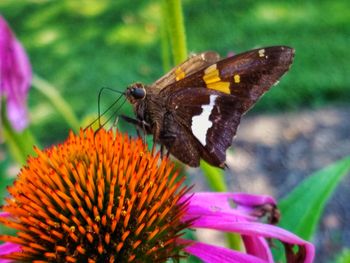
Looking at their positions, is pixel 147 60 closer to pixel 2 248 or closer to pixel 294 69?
pixel 294 69

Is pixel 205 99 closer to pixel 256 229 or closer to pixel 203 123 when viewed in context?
pixel 203 123

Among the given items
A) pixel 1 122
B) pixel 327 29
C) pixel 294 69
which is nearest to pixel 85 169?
pixel 1 122

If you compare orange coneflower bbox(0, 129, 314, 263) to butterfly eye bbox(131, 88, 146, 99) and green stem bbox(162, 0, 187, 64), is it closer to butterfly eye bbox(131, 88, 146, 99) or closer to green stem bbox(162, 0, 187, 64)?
butterfly eye bbox(131, 88, 146, 99)

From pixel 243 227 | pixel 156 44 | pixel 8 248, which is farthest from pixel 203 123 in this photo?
pixel 156 44

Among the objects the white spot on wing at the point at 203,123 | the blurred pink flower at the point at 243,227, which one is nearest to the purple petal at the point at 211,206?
the blurred pink flower at the point at 243,227

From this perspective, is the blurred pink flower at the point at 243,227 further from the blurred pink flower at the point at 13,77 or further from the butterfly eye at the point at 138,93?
the blurred pink flower at the point at 13,77

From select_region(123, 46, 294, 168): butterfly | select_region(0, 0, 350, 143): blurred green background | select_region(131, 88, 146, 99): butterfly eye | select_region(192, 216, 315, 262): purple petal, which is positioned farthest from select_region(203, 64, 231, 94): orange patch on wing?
select_region(0, 0, 350, 143): blurred green background

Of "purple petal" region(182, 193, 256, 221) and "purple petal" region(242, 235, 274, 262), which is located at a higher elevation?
"purple petal" region(182, 193, 256, 221)
